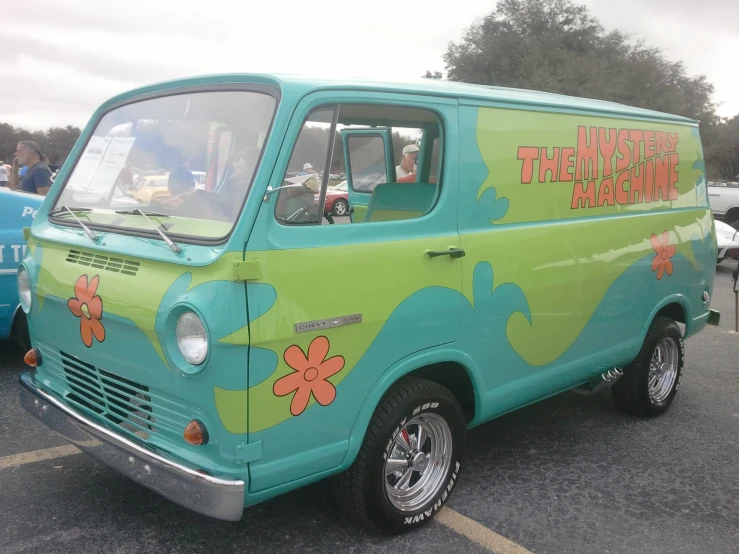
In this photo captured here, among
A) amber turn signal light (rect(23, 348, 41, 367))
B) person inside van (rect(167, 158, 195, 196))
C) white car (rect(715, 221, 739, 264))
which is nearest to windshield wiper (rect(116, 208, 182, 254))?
person inside van (rect(167, 158, 195, 196))

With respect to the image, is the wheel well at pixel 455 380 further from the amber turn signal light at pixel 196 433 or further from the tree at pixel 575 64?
the tree at pixel 575 64

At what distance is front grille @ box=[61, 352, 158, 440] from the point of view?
272 centimetres

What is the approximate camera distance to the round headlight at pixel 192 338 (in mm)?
2404

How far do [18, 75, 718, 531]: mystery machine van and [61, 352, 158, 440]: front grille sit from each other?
1 cm

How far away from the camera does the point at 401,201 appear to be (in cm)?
338

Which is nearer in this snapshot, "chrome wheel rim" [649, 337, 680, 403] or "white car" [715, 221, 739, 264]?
"chrome wheel rim" [649, 337, 680, 403]

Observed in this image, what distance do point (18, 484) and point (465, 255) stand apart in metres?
2.62

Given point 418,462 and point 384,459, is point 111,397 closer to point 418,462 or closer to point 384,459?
point 384,459

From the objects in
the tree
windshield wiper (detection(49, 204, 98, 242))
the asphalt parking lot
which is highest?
the tree

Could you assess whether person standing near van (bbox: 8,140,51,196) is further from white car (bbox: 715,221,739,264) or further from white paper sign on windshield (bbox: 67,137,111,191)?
white car (bbox: 715,221,739,264)

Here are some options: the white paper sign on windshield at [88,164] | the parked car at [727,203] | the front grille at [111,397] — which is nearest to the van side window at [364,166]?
the front grille at [111,397]

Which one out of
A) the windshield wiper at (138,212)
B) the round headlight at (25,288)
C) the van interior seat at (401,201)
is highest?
the van interior seat at (401,201)

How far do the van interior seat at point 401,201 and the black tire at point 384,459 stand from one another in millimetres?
820

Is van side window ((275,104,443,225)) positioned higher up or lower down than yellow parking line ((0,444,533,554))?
higher up
